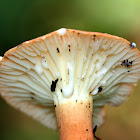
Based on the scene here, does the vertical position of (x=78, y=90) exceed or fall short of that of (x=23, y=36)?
it falls short

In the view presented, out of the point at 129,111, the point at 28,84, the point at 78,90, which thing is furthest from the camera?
the point at 129,111

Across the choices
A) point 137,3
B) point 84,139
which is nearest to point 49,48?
point 84,139

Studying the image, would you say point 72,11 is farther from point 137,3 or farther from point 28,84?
point 28,84

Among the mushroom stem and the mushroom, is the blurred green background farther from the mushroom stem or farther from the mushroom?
the mushroom stem

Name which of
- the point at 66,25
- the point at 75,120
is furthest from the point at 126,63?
the point at 66,25

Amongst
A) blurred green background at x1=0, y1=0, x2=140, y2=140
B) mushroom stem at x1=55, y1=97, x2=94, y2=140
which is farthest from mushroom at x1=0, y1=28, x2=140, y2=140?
blurred green background at x1=0, y1=0, x2=140, y2=140

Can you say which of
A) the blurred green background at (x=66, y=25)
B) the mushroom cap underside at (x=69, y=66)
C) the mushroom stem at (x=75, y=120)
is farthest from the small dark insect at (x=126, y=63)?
the blurred green background at (x=66, y=25)

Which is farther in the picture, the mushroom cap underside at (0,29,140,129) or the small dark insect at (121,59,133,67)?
the small dark insect at (121,59,133,67)

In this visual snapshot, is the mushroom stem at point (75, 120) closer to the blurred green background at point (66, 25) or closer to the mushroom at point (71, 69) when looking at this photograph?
the mushroom at point (71, 69)
